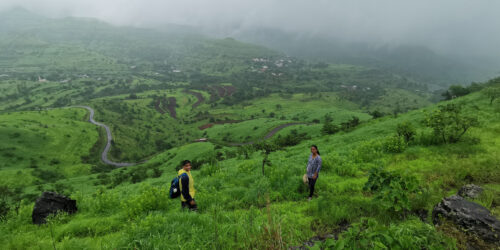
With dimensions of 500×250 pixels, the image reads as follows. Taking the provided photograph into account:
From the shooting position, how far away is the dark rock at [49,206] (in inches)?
411

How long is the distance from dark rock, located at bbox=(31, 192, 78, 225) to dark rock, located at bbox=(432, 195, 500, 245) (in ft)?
51.1

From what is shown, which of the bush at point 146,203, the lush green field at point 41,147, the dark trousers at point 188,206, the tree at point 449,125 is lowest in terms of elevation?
the lush green field at point 41,147

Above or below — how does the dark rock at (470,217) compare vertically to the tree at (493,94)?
below

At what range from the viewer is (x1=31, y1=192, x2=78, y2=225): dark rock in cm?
1045

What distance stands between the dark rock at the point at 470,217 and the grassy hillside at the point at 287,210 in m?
0.49

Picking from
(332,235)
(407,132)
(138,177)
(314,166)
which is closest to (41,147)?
(138,177)

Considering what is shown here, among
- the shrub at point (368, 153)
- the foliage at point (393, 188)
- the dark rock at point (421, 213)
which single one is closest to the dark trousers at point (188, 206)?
the foliage at point (393, 188)

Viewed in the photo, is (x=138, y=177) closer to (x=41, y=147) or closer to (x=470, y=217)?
(x=470, y=217)

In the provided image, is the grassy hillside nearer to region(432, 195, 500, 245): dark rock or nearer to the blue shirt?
region(432, 195, 500, 245): dark rock

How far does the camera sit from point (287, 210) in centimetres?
877

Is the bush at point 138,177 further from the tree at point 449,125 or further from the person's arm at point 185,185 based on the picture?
the tree at point 449,125

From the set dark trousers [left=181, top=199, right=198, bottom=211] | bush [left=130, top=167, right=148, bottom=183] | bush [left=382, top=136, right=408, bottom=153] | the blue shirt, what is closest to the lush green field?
bush [left=130, top=167, right=148, bottom=183]

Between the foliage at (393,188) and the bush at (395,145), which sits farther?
the bush at (395,145)

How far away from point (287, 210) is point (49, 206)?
1173 cm
